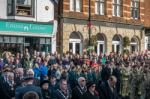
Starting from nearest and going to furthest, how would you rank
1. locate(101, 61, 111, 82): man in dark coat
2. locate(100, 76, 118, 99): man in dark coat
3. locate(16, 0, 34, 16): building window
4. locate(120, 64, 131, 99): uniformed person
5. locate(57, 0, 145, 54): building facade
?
locate(100, 76, 118, 99): man in dark coat
locate(120, 64, 131, 99): uniformed person
locate(101, 61, 111, 82): man in dark coat
locate(16, 0, 34, 16): building window
locate(57, 0, 145, 54): building facade

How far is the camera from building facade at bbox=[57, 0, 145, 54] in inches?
1446

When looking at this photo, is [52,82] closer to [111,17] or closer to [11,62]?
[11,62]

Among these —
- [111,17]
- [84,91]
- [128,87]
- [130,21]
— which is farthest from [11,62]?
[130,21]

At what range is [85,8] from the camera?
38.6 meters

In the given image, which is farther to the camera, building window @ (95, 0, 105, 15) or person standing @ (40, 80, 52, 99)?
building window @ (95, 0, 105, 15)

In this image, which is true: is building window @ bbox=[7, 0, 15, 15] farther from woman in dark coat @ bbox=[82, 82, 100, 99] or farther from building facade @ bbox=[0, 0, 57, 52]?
woman in dark coat @ bbox=[82, 82, 100, 99]

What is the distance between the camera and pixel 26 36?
108 ft

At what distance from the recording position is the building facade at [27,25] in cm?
3159

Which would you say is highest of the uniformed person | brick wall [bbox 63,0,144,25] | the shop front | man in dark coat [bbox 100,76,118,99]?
brick wall [bbox 63,0,144,25]

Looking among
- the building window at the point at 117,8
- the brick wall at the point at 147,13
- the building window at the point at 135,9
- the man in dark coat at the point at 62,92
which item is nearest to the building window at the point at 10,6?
the building window at the point at 117,8

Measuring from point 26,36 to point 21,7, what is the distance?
1.98m

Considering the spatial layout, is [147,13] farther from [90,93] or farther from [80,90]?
[90,93]

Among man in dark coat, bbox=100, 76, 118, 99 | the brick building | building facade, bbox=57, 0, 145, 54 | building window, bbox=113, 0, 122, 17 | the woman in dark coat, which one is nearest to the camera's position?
the woman in dark coat

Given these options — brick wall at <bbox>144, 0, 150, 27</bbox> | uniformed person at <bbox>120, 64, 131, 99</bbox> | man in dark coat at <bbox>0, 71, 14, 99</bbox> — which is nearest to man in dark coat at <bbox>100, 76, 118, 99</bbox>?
man in dark coat at <bbox>0, 71, 14, 99</bbox>
